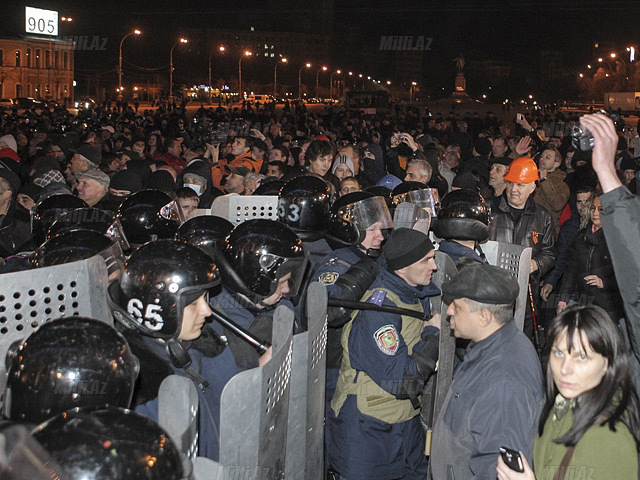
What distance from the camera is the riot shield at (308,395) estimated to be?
9.55 ft

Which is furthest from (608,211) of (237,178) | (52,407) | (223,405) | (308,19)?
(308,19)

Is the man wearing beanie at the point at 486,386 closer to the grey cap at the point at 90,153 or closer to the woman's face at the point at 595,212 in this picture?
the woman's face at the point at 595,212

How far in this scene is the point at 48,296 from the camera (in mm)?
3430

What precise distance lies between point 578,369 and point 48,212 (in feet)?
12.7

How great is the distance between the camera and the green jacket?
2.44m

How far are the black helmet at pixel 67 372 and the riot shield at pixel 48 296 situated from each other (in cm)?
79

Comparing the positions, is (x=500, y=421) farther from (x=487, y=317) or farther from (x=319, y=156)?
(x=319, y=156)

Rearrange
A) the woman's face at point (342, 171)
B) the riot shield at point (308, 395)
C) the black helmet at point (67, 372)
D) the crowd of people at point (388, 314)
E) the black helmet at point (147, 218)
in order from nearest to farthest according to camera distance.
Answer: the black helmet at point (67, 372)
the crowd of people at point (388, 314)
the riot shield at point (308, 395)
the black helmet at point (147, 218)
the woman's face at point (342, 171)

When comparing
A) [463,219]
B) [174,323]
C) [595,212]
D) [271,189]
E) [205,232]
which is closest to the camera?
[174,323]

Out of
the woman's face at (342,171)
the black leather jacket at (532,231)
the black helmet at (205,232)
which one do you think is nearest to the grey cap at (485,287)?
the black helmet at (205,232)

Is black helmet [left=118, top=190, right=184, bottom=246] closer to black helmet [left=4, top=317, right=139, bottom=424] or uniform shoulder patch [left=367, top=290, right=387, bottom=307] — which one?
uniform shoulder patch [left=367, top=290, right=387, bottom=307]

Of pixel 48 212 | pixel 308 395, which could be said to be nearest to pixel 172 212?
pixel 48 212

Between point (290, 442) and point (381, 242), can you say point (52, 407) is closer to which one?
point (290, 442)

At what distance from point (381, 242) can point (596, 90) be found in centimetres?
9457
